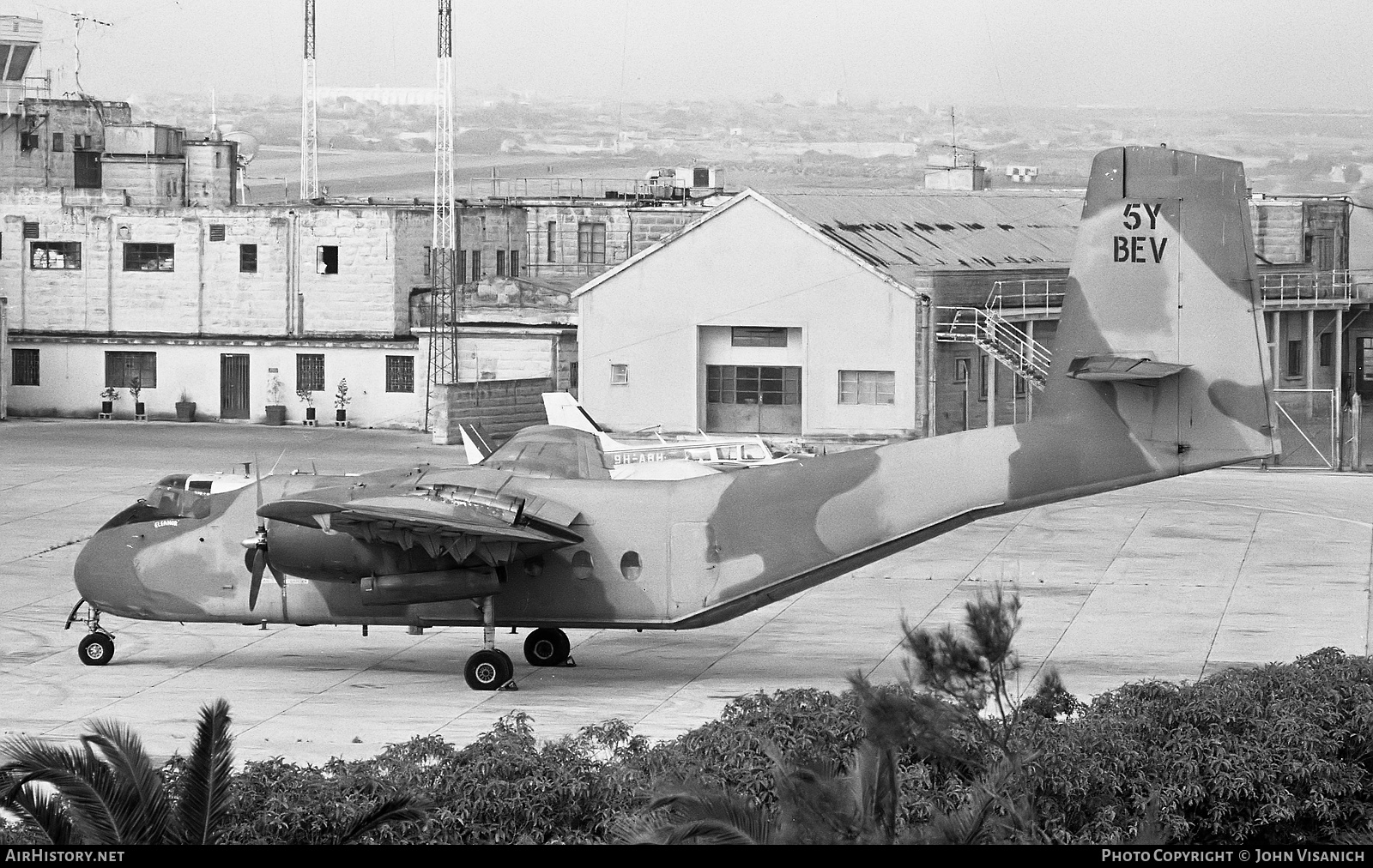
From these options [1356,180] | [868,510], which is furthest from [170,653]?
[1356,180]

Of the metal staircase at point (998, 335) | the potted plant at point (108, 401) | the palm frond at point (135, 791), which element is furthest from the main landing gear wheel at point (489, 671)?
the potted plant at point (108, 401)

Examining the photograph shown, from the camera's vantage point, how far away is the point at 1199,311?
72.9 feet

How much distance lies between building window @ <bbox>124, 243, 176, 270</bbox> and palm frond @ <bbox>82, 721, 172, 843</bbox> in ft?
168

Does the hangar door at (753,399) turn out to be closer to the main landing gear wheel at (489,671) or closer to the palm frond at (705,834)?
the main landing gear wheel at (489,671)

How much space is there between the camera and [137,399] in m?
59.6

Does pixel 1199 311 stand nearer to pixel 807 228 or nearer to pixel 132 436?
pixel 807 228

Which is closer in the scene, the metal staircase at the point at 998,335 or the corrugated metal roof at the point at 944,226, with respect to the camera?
the metal staircase at the point at 998,335

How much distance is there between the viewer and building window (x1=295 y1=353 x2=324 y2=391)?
193ft

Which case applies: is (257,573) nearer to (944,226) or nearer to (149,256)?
(944,226)

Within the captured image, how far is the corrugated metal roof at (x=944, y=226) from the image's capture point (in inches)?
2073

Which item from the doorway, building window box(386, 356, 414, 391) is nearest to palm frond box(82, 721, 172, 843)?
building window box(386, 356, 414, 391)

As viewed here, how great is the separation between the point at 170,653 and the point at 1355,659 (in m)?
16.3

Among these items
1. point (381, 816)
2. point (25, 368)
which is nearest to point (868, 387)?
point (25, 368)

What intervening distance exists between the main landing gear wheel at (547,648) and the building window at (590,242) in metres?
42.6
